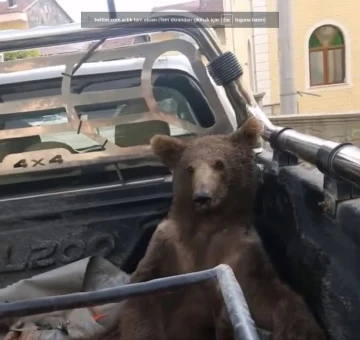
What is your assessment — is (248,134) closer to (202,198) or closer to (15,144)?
(202,198)

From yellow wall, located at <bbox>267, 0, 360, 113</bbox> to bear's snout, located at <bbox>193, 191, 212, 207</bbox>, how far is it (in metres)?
19.5

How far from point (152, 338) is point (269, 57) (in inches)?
777

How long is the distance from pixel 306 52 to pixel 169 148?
2038cm

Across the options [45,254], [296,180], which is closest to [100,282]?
[45,254]

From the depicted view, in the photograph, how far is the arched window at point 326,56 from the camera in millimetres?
22203

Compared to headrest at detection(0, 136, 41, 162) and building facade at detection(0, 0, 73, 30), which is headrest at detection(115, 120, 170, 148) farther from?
building facade at detection(0, 0, 73, 30)

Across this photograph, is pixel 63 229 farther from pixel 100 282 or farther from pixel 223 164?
pixel 223 164

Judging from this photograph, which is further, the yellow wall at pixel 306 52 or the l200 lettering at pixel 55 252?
the yellow wall at pixel 306 52

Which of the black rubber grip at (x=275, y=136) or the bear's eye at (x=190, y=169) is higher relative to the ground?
the black rubber grip at (x=275, y=136)

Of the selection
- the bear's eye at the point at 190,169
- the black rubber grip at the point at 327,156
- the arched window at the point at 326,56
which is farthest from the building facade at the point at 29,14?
the black rubber grip at the point at 327,156

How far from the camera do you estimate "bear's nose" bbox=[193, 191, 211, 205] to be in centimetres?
214

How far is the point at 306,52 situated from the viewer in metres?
22.1

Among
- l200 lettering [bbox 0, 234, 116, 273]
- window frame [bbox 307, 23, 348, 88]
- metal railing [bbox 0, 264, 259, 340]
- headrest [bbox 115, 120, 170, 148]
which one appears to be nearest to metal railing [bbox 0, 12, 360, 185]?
headrest [bbox 115, 120, 170, 148]

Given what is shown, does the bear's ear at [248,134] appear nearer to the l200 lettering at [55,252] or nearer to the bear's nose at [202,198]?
the bear's nose at [202,198]
